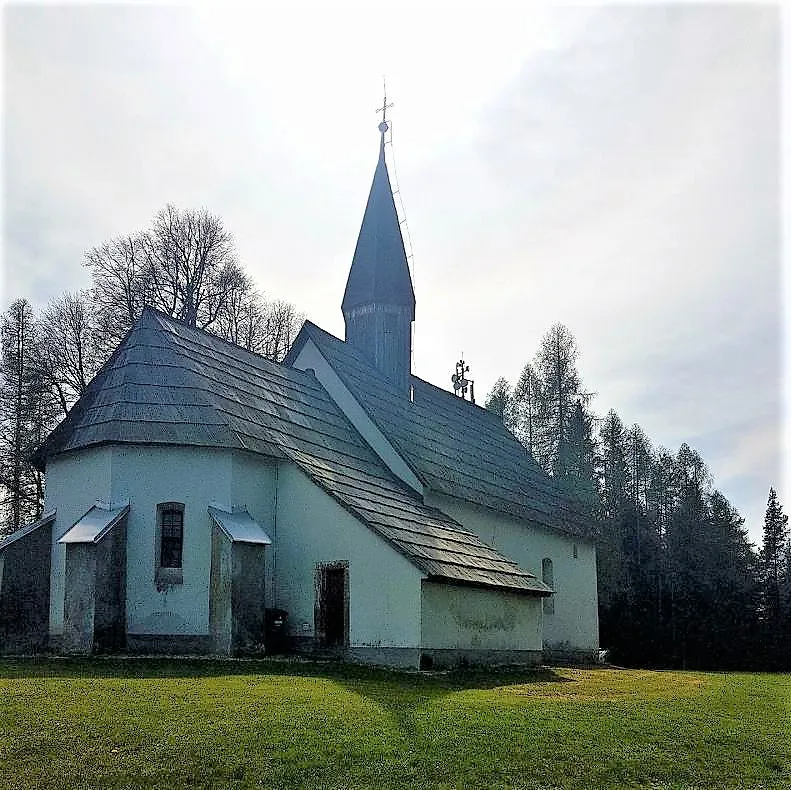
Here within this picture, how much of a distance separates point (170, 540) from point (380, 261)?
1769cm

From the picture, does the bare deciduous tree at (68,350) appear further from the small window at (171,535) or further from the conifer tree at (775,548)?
the conifer tree at (775,548)

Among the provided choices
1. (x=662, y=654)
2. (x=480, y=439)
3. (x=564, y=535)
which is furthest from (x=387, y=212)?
(x=662, y=654)

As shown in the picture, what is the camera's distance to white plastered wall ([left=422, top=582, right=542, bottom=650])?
19734 millimetres

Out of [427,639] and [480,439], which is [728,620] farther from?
[427,639]

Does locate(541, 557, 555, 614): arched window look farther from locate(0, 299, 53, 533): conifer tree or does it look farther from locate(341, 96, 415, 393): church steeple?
locate(0, 299, 53, 533): conifer tree

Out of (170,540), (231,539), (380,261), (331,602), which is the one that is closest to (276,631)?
(331,602)

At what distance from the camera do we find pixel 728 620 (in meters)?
48.7

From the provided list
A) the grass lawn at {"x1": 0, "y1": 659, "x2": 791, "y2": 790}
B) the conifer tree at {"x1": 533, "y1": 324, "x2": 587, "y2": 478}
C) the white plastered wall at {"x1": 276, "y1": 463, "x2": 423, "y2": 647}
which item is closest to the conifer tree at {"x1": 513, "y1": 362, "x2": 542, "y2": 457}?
the conifer tree at {"x1": 533, "y1": 324, "x2": 587, "y2": 478}

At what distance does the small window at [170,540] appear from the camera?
66.7ft

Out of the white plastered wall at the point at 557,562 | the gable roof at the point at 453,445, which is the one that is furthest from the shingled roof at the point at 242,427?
the white plastered wall at the point at 557,562

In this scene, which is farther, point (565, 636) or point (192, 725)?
point (565, 636)

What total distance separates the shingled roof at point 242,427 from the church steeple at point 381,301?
28.0ft

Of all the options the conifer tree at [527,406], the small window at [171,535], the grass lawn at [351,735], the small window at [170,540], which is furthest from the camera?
the conifer tree at [527,406]

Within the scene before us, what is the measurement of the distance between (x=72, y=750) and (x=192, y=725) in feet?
4.96
